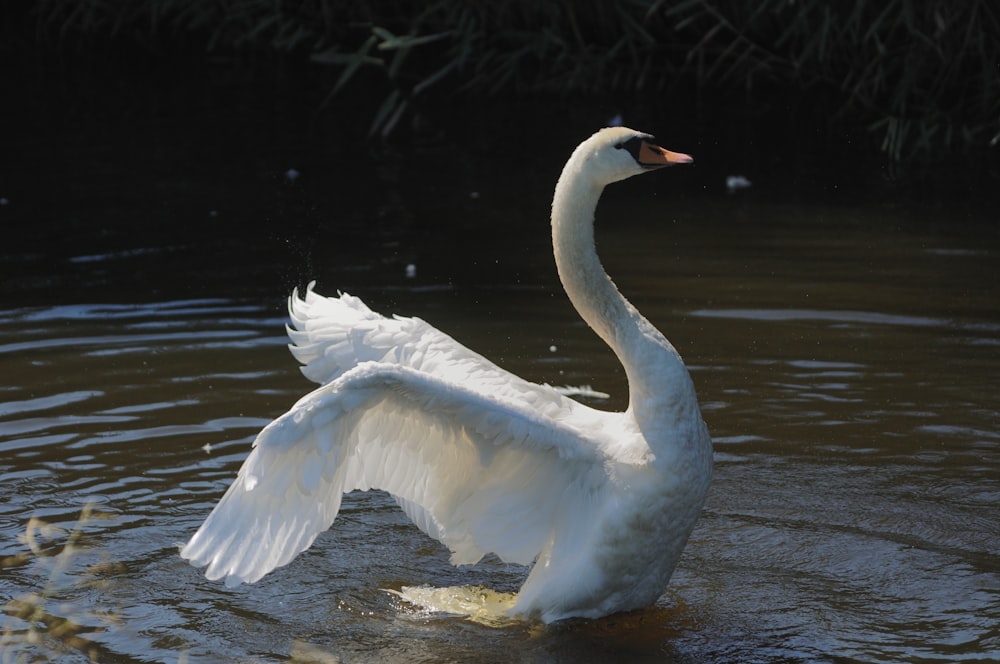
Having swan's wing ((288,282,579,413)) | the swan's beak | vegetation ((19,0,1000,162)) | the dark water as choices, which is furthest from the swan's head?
vegetation ((19,0,1000,162))

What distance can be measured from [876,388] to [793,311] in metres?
1.11

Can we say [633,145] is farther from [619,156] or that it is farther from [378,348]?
[378,348]

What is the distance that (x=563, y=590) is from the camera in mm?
4656

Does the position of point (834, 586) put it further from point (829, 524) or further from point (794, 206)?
point (794, 206)

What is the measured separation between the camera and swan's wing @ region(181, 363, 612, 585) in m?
4.16

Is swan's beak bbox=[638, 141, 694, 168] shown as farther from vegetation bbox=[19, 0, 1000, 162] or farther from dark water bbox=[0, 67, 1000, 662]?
vegetation bbox=[19, 0, 1000, 162]

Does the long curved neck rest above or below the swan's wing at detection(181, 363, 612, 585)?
above

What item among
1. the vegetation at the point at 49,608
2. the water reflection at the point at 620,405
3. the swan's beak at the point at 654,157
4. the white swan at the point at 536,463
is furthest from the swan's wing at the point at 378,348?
the vegetation at the point at 49,608

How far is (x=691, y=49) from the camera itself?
1314cm

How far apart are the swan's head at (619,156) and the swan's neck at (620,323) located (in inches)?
1.9

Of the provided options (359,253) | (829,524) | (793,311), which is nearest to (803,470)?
(829,524)

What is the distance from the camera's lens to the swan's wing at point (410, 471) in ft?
13.6

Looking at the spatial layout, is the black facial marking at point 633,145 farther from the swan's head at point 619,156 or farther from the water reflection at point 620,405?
the water reflection at point 620,405

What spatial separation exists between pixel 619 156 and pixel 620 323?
1.67ft
